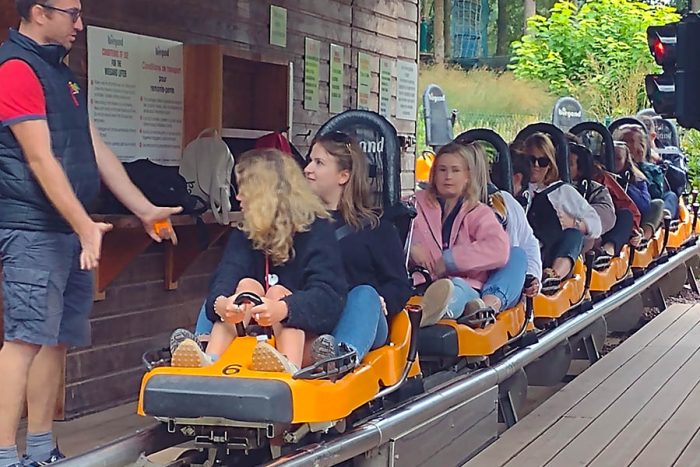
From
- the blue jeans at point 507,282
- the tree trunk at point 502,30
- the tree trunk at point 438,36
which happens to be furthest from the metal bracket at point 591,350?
the tree trunk at point 502,30

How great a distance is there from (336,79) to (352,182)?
4.17m

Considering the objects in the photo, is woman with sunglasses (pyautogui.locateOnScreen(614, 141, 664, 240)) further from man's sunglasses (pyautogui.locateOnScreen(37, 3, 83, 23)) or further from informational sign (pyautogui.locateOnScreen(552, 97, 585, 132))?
man's sunglasses (pyautogui.locateOnScreen(37, 3, 83, 23))

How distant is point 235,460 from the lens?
13.8ft

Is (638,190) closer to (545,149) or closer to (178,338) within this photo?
(545,149)

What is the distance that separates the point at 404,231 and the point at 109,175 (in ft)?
4.47

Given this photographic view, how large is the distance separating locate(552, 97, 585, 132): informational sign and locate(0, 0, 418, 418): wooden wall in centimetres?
460

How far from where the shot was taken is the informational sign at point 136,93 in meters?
6.07

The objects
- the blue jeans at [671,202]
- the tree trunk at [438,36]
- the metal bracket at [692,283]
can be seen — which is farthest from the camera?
the tree trunk at [438,36]

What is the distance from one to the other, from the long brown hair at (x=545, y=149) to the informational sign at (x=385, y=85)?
2158mm

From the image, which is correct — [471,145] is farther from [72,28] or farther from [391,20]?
[391,20]

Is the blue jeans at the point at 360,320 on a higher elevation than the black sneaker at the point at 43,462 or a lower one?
higher

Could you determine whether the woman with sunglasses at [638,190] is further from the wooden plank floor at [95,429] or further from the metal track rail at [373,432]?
the wooden plank floor at [95,429]

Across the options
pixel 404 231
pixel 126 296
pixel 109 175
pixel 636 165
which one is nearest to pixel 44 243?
pixel 109 175

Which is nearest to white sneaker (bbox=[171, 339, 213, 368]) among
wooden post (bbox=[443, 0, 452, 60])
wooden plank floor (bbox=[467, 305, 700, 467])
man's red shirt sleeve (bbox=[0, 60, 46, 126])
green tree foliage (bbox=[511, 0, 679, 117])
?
man's red shirt sleeve (bbox=[0, 60, 46, 126])
